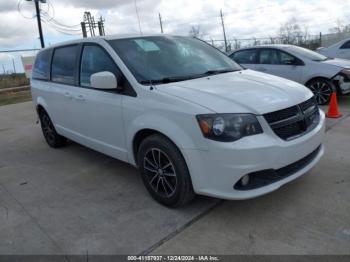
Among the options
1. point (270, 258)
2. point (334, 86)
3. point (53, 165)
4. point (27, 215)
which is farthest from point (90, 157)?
point (334, 86)

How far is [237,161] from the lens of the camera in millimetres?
2943

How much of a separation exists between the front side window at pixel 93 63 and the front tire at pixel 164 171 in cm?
96

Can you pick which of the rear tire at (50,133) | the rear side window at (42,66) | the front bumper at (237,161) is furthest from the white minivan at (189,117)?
the rear tire at (50,133)

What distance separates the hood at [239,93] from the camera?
3.09 meters

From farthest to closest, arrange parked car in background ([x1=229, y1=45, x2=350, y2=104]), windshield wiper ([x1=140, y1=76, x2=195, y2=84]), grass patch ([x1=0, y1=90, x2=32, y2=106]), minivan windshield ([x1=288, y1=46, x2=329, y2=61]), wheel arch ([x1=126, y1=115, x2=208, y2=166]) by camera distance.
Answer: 1. grass patch ([x1=0, y1=90, x2=32, y2=106])
2. minivan windshield ([x1=288, y1=46, x2=329, y2=61])
3. parked car in background ([x1=229, y1=45, x2=350, y2=104])
4. windshield wiper ([x1=140, y1=76, x2=195, y2=84])
5. wheel arch ([x1=126, y1=115, x2=208, y2=166])

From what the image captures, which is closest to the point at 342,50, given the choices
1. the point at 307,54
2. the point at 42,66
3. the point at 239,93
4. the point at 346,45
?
the point at 346,45

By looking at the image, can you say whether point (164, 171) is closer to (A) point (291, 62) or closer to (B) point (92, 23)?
(A) point (291, 62)

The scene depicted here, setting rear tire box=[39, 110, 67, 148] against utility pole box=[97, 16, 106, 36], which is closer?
rear tire box=[39, 110, 67, 148]

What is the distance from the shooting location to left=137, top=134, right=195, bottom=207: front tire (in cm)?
326

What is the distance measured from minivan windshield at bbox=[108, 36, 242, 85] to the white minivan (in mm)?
12

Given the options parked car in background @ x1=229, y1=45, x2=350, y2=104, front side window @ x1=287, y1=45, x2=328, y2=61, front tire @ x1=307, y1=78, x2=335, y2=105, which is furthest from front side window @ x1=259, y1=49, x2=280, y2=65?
front tire @ x1=307, y1=78, x2=335, y2=105

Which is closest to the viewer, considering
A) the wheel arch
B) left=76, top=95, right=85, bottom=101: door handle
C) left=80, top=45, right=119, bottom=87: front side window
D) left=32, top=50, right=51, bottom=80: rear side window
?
the wheel arch

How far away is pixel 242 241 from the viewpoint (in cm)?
299

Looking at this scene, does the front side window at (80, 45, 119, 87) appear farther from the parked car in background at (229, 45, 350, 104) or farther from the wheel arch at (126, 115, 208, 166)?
the parked car in background at (229, 45, 350, 104)
